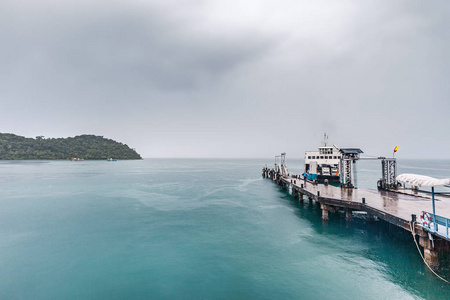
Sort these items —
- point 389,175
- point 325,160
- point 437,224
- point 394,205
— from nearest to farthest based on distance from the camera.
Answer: point 437,224, point 394,205, point 389,175, point 325,160

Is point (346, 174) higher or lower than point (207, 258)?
higher

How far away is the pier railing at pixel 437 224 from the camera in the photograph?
41.2ft

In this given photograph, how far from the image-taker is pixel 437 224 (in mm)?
13336

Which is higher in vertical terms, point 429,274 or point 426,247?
point 426,247

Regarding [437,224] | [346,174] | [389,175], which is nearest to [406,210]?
[437,224]

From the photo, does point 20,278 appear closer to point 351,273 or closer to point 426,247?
point 351,273

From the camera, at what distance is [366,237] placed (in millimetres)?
20438

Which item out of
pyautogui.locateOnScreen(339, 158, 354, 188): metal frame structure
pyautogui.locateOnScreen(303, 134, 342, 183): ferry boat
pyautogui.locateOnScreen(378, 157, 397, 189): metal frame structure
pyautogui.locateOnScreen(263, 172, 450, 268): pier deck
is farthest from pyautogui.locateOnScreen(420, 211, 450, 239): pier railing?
Answer: pyautogui.locateOnScreen(303, 134, 342, 183): ferry boat

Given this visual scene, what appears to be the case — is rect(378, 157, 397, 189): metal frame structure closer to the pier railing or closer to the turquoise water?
the turquoise water

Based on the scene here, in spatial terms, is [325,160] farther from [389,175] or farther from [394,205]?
[394,205]

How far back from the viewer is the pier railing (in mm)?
12570

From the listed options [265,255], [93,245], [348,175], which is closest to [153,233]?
[93,245]

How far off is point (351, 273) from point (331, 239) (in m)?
6.00

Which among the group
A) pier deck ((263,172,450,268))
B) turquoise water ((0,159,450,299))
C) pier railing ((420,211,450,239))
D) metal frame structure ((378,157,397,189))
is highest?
metal frame structure ((378,157,397,189))
